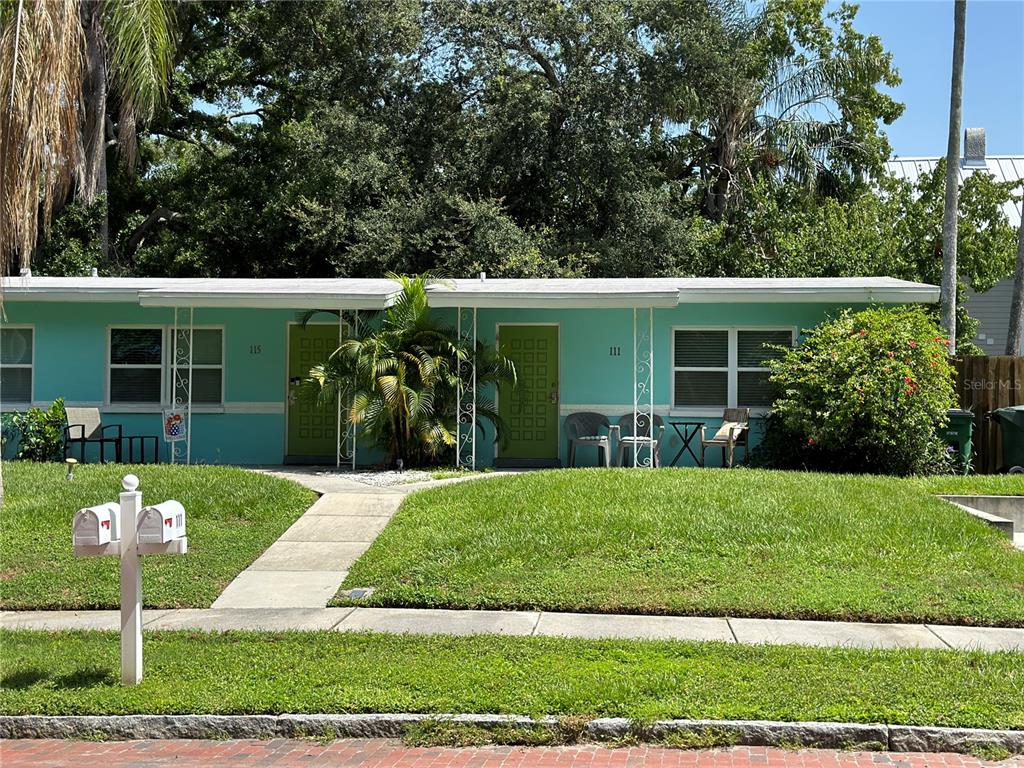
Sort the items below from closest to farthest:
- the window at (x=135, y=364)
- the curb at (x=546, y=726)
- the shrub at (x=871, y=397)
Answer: the curb at (x=546, y=726) → the shrub at (x=871, y=397) → the window at (x=135, y=364)

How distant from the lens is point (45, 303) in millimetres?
17359

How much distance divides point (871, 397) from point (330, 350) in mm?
8341

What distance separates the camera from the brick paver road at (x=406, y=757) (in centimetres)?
557

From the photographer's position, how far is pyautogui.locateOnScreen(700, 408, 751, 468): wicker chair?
15.5 m

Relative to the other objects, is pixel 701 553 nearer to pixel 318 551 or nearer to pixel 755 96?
pixel 318 551

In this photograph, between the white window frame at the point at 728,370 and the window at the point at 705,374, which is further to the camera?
the window at the point at 705,374

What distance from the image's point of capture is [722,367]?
16.6 meters

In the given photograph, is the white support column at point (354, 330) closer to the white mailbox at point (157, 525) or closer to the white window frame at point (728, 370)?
the white window frame at point (728, 370)

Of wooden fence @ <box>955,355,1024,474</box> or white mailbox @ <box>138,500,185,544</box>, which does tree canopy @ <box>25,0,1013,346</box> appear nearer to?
wooden fence @ <box>955,355,1024,474</box>

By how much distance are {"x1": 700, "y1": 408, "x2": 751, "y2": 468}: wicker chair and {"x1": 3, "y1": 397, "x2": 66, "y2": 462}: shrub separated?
9.80 metres

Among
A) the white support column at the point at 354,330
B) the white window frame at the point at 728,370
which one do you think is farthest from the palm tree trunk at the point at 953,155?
the white support column at the point at 354,330

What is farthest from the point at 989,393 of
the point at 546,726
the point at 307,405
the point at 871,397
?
the point at 546,726

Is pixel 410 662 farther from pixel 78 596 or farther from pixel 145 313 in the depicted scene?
pixel 145 313

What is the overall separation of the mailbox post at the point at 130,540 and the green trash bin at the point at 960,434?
1201cm
